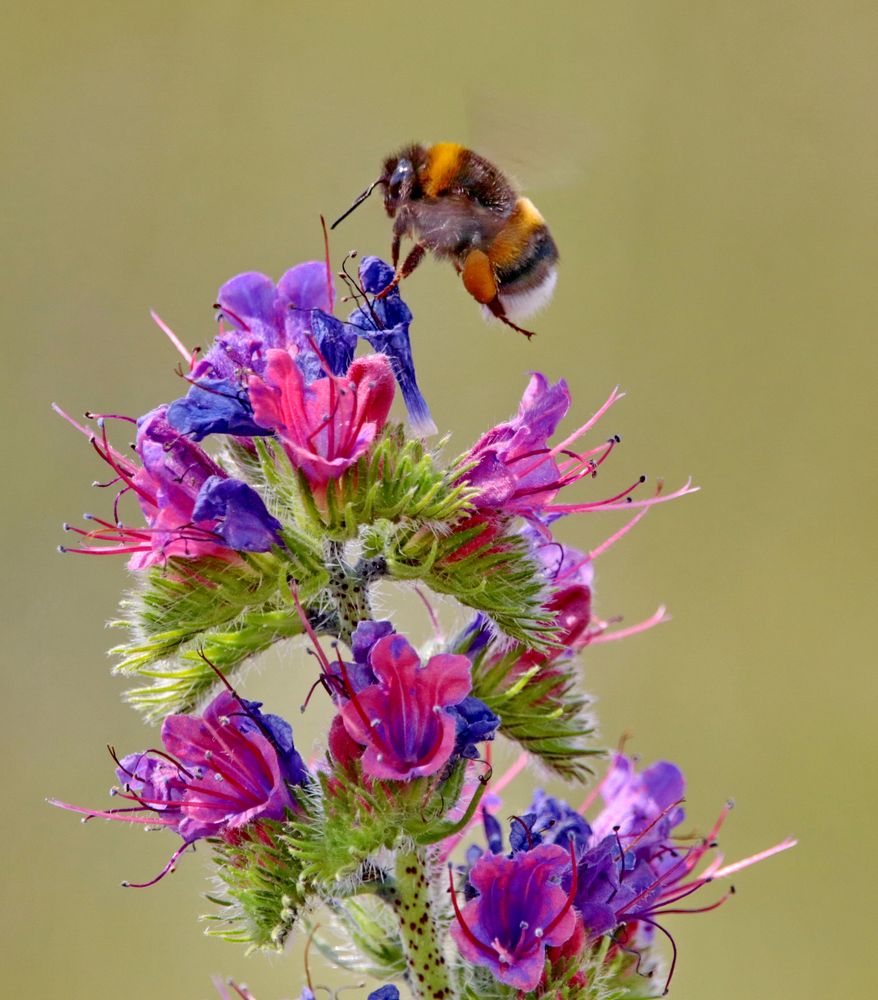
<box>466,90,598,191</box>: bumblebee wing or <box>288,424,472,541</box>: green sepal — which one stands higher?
<box>466,90,598,191</box>: bumblebee wing

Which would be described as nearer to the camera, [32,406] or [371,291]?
[371,291]

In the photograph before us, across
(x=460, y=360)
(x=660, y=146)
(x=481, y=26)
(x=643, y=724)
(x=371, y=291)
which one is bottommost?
(x=371, y=291)

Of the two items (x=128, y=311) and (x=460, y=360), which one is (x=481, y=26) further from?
(x=128, y=311)

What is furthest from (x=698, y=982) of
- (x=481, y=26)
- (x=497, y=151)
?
(x=481, y=26)

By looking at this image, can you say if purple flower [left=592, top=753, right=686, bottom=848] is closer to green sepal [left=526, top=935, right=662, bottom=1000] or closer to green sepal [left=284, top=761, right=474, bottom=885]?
green sepal [left=526, top=935, right=662, bottom=1000]

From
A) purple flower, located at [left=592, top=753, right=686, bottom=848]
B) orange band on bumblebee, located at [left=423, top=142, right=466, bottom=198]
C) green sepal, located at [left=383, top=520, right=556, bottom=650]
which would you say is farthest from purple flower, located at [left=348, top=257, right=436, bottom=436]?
purple flower, located at [left=592, top=753, right=686, bottom=848]

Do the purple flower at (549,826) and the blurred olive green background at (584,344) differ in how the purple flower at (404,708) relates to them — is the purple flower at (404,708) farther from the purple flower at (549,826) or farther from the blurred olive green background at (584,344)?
the blurred olive green background at (584,344)

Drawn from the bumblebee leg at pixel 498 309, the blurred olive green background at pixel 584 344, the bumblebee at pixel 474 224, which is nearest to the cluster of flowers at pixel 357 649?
the bumblebee at pixel 474 224
